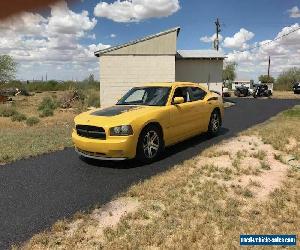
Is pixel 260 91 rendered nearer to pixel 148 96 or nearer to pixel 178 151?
pixel 178 151

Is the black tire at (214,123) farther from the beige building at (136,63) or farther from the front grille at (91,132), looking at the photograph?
the beige building at (136,63)

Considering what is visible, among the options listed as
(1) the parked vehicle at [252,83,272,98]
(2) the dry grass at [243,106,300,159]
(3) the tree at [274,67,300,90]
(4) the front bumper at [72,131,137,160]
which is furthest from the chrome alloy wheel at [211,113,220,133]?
(3) the tree at [274,67,300,90]

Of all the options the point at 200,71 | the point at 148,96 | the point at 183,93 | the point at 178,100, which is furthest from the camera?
the point at 200,71

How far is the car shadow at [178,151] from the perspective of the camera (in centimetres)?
645

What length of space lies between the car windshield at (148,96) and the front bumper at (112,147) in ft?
4.72

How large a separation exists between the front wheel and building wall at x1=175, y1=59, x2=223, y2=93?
14.0m

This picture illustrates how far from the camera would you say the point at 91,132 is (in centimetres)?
620

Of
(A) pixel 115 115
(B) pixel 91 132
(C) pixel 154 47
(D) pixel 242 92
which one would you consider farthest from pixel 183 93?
(D) pixel 242 92

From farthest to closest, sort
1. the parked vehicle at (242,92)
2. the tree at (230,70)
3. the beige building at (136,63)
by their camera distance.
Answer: the tree at (230,70) < the parked vehicle at (242,92) < the beige building at (136,63)

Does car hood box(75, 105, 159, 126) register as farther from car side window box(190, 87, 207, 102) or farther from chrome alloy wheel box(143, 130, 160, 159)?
car side window box(190, 87, 207, 102)

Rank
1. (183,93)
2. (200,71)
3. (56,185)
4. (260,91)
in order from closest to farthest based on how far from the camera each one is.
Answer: (56,185), (183,93), (200,71), (260,91)

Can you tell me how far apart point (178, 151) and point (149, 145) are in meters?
1.28

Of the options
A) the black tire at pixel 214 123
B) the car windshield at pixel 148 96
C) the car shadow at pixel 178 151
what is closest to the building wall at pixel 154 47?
the car shadow at pixel 178 151

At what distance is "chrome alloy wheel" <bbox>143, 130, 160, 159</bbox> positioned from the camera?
6.41 metres
